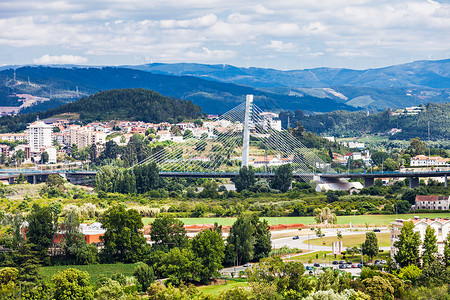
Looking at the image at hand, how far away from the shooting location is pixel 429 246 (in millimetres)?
30781

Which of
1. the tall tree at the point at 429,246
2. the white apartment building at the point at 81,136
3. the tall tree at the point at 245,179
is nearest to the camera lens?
the tall tree at the point at 429,246

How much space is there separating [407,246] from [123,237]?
1170 cm

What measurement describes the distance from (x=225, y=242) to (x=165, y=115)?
5847 cm

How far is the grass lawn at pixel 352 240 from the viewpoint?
118 feet

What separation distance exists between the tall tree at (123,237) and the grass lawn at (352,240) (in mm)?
8325

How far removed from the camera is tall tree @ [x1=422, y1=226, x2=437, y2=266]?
30.4m

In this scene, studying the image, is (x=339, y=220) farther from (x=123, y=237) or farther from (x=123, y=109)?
(x=123, y=109)

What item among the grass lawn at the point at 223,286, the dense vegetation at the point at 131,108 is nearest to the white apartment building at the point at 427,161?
the dense vegetation at the point at 131,108

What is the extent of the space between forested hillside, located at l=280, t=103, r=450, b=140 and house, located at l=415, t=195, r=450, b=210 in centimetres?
6256

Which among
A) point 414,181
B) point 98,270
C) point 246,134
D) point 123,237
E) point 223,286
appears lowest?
point 223,286

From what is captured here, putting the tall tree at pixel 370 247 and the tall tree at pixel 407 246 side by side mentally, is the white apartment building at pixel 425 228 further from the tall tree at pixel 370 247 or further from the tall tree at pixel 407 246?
the tall tree at pixel 407 246

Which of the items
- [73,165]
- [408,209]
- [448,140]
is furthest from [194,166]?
[448,140]

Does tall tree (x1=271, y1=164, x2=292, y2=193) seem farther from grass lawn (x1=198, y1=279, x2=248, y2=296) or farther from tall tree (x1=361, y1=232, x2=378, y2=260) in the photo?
grass lawn (x1=198, y1=279, x2=248, y2=296)

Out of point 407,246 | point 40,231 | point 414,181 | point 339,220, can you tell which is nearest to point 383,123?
point 414,181
